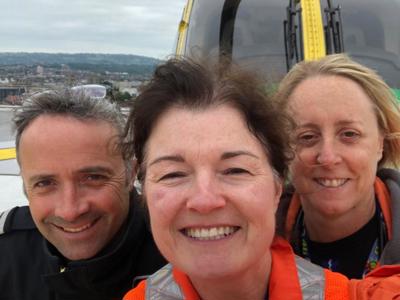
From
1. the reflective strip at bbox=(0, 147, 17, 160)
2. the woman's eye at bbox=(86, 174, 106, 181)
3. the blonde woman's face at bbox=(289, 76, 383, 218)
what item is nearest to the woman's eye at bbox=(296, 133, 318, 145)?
the blonde woman's face at bbox=(289, 76, 383, 218)

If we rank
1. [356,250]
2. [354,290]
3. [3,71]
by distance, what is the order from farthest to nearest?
[3,71]
[356,250]
[354,290]

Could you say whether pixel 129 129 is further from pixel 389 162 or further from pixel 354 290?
pixel 389 162

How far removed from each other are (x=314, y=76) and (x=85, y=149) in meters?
0.78

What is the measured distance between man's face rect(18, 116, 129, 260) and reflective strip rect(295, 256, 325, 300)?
77cm

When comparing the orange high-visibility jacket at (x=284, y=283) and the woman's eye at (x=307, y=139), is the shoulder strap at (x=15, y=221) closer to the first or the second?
the orange high-visibility jacket at (x=284, y=283)

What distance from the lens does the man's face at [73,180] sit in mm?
1664

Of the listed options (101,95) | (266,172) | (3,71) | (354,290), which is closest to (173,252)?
(266,172)

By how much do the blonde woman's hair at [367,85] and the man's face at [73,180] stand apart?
2.02 feet

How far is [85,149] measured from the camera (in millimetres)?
1683

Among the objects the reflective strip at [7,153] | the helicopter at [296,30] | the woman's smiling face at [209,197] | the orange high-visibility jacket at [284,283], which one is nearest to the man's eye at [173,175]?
the woman's smiling face at [209,197]

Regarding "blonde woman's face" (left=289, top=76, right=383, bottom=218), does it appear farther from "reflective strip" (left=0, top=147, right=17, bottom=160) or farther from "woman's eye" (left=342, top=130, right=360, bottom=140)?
"reflective strip" (left=0, top=147, right=17, bottom=160)

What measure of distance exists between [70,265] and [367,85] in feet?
3.63

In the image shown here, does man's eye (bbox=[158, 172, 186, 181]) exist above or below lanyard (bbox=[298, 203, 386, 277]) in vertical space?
above

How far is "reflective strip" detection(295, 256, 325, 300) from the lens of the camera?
3.73 ft
